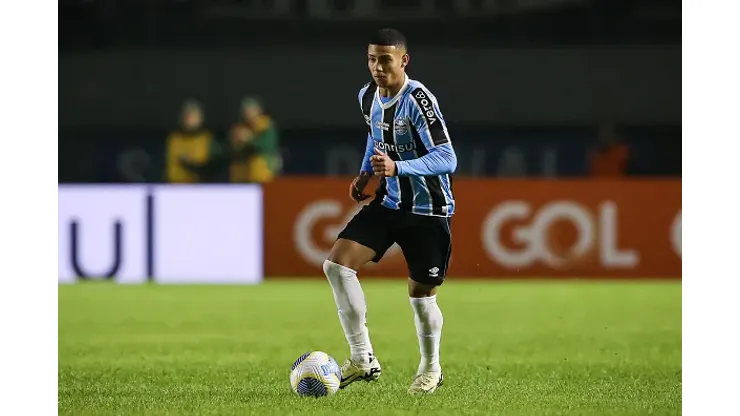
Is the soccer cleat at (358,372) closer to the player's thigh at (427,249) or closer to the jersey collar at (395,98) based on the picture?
the player's thigh at (427,249)

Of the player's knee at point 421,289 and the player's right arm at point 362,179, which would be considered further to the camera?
the player's right arm at point 362,179

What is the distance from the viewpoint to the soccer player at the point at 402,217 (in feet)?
24.5

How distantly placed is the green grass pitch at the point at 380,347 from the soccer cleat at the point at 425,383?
0.38 ft

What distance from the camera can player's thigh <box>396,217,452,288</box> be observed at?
24.8 ft

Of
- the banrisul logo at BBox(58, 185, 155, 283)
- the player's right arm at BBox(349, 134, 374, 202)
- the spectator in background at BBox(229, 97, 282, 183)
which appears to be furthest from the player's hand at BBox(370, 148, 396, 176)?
the spectator in background at BBox(229, 97, 282, 183)

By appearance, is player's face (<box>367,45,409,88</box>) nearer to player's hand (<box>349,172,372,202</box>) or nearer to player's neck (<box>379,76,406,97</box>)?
player's neck (<box>379,76,406,97</box>)

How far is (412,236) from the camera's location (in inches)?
301

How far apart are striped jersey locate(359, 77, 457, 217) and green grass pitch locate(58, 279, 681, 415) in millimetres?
1020

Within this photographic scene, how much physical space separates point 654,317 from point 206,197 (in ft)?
17.5

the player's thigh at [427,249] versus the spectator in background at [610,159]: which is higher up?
the spectator in background at [610,159]

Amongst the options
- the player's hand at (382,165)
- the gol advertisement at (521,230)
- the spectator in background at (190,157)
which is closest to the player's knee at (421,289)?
the player's hand at (382,165)

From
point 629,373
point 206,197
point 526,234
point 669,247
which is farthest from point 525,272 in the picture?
point 629,373

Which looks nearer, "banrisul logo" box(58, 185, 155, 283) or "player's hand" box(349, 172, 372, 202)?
"player's hand" box(349, 172, 372, 202)

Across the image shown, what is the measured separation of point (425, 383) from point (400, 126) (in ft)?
4.40
